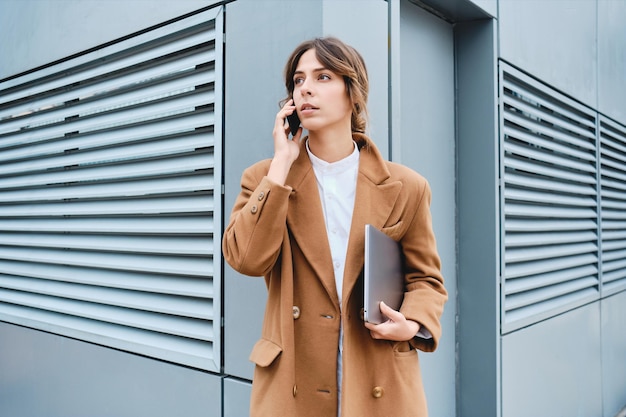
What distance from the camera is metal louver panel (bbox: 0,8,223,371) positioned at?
3.42 m

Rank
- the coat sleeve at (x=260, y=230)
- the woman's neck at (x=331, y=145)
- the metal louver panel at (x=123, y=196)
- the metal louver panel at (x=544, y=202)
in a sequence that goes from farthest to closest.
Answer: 1. the metal louver panel at (x=544, y=202)
2. the metal louver panel at (x=123, y=196)
3. the woman's neck at (x=331, y=145)
4. the coat sleeve at (x=260, y=230)

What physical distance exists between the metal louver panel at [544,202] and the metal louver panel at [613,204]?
361mm

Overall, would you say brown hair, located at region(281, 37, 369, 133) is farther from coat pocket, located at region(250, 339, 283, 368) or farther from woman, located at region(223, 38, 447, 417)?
coat pocket, located at region(250, 339, 283, 368)

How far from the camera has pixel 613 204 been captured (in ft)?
21.2

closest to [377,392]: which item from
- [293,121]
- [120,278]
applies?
[293,121]

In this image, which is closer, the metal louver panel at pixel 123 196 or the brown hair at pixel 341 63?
the brown hair at pixel 341 63

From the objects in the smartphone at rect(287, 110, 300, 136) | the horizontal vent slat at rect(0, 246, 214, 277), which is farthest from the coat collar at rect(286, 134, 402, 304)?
the horizontal vent slat at rect(0, 246, 214, 277)

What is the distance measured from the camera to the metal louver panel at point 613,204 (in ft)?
20.4

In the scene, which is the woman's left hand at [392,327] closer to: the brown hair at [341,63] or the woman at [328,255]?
the woman at [328,255]

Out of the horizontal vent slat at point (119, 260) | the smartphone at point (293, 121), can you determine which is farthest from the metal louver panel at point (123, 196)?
the smartphone at point (293, 121)

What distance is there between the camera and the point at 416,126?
3.77 meters

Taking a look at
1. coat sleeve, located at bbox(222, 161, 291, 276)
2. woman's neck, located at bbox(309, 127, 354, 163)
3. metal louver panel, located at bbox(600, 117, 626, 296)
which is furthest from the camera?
metal louver panel, located at bbox(600, 117, 626, 296)

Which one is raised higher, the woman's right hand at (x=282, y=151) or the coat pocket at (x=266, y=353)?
the woman's right hand at (x=282, y=151)

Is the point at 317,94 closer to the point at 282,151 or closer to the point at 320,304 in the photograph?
the point at 282,151
